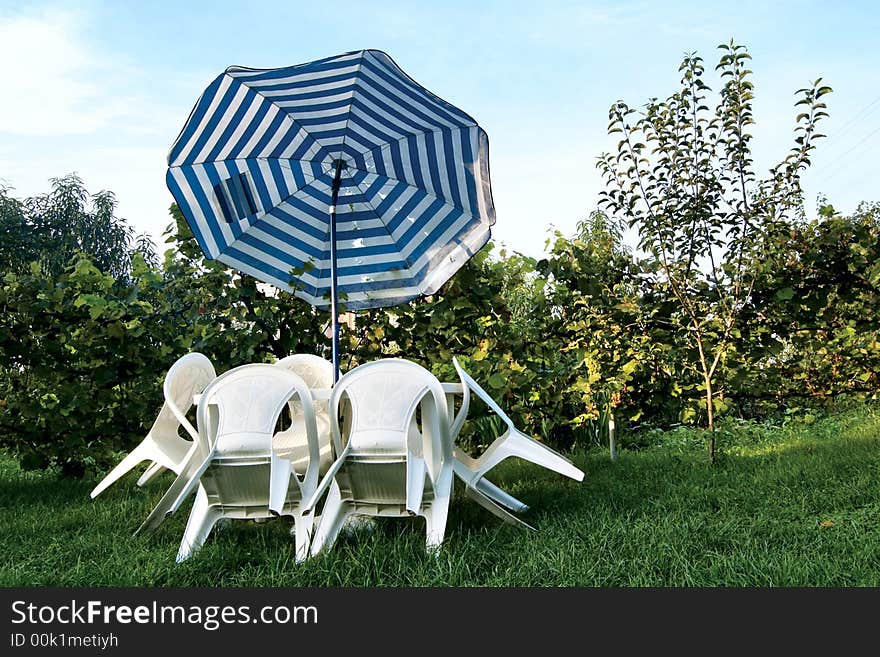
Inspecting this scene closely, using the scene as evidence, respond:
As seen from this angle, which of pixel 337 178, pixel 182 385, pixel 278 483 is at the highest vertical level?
pixel 337 178

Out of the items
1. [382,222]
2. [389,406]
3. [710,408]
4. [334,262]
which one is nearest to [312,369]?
[334,262]

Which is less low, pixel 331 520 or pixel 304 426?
pixel 304 426

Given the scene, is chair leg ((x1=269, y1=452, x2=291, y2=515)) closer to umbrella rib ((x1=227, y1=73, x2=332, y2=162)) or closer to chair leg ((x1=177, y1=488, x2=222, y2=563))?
chair leg ((x1=177, y1=488, x2=222, y2=563))

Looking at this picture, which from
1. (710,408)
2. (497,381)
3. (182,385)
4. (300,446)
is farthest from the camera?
(710,408)

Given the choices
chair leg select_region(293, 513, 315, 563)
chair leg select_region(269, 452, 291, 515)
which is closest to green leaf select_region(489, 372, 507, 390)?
chair leg select_region(293, 513, 315, 563)

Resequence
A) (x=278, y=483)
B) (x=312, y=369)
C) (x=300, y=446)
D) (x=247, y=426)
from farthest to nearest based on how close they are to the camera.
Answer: (x=312, y=369) → (x=300, y=446) → (x=247, y=426) → (x=278, y=483)

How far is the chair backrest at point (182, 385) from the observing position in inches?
145

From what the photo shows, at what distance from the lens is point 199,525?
333cm

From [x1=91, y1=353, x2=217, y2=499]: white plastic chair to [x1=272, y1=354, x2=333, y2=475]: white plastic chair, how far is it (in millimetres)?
423

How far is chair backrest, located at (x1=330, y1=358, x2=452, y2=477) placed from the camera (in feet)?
10.5

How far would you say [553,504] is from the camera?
13.4 feet

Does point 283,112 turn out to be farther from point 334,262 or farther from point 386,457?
point 386,457

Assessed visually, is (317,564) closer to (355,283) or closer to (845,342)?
(355,283)

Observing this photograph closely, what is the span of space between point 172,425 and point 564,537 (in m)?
2.03
